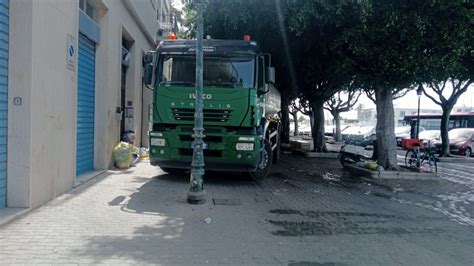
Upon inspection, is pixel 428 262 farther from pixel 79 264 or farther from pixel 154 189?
pixel 154 189

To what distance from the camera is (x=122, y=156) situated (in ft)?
40.6

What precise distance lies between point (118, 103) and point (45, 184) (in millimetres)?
5978

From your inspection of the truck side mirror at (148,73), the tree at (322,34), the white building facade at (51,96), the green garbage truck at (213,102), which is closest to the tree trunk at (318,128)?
the tree at (322,34)

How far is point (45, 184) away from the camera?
7270 millimetres

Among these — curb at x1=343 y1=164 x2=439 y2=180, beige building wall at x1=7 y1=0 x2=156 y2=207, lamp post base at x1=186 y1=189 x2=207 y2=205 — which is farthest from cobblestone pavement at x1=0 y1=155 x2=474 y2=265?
curb at x1=343 y1=164 x2=439 y2=180

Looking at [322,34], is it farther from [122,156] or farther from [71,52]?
[71,52]

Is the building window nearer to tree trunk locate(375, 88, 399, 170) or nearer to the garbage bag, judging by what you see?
the garbage bag

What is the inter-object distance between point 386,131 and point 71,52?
32.5 ft

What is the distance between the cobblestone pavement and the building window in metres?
4.21

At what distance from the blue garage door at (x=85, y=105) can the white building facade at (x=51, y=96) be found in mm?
24

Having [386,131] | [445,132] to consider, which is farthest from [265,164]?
[445,132]

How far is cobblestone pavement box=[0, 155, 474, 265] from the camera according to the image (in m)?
5.18

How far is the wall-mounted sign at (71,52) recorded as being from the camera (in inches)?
319

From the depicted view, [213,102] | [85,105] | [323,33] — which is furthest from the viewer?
[323,33]
